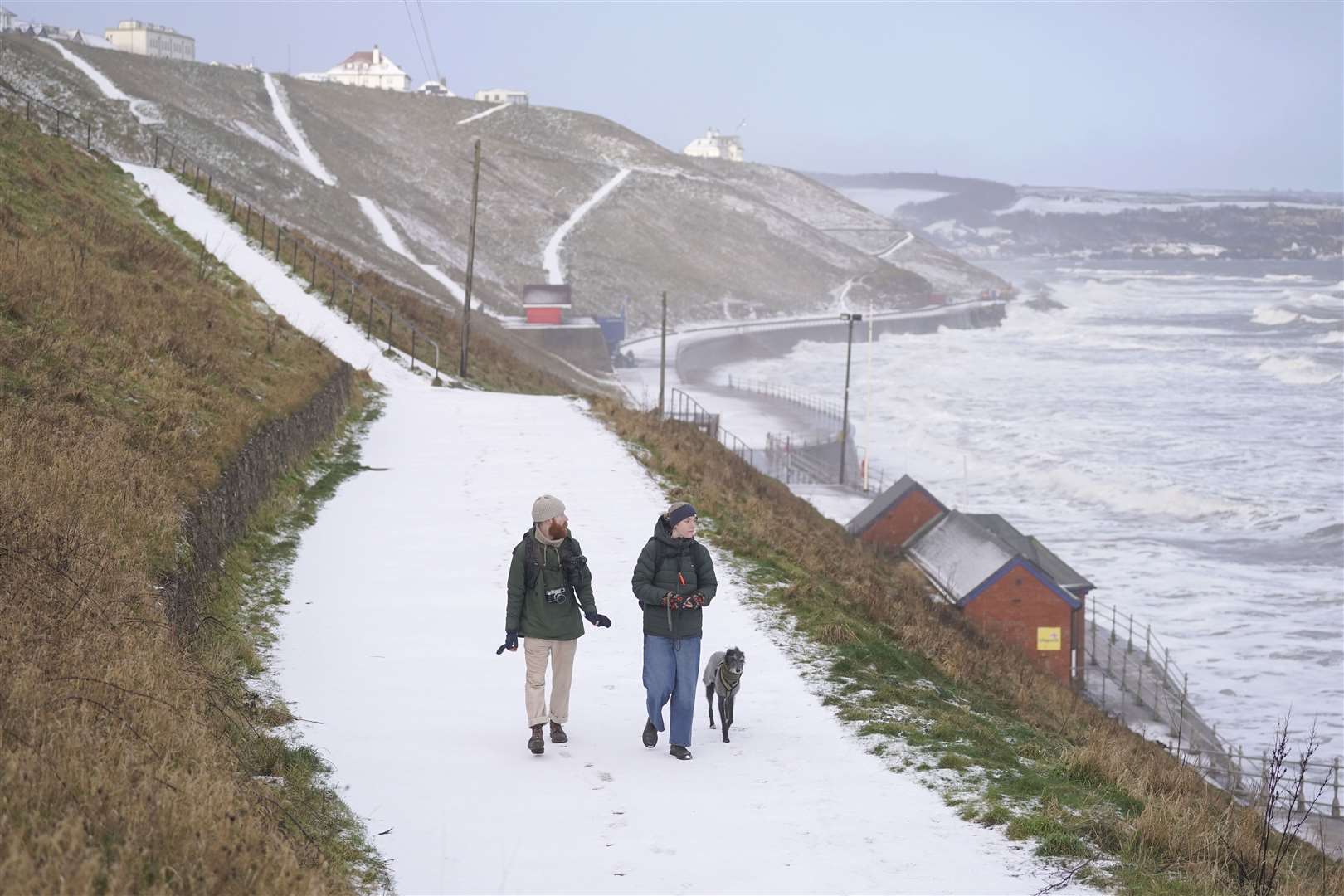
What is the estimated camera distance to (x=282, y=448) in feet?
55.4

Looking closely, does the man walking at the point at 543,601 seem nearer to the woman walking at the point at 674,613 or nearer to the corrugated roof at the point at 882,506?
the woman walking at the point at 674,613

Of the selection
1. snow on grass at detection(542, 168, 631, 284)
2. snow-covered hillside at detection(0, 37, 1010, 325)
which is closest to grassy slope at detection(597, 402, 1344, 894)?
snow-covered hillside at detection(0, 37, 1010, 325)

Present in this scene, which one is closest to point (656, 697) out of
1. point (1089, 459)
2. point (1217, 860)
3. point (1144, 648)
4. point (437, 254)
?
point (1217, 860)

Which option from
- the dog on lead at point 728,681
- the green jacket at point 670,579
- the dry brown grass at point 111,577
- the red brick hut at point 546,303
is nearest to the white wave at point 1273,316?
the red brick hut at point 546,303

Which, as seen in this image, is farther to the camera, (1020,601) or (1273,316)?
(1273,316)

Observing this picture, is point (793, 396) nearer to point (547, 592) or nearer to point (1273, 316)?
point (547, 592)

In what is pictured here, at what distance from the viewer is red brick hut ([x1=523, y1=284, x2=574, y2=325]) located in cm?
8356

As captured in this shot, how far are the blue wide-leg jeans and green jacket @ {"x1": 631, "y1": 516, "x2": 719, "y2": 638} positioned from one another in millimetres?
74

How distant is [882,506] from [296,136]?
353 ft

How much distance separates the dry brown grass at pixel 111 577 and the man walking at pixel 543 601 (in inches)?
76.9

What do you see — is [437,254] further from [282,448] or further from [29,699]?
[29,699]

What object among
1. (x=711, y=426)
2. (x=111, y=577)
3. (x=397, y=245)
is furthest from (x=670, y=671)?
(x=397, y=245)

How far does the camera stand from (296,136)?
126875mm

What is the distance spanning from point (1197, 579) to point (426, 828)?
34.5 meters
